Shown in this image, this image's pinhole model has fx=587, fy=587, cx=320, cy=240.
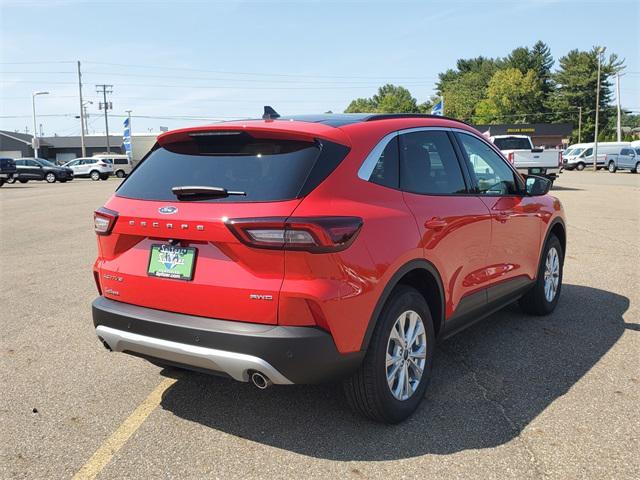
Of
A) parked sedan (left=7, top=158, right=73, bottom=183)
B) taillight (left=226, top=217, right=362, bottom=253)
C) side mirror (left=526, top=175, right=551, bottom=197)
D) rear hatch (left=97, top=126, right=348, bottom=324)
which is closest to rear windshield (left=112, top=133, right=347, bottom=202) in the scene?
rear hatch (left=97, top=126, right=348, bottom=324)

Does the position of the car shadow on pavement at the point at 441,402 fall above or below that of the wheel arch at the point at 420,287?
below

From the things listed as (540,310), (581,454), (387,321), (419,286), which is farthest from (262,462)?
(540,310)

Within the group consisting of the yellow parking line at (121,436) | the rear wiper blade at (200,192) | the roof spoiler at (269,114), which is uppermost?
the roof spoiler at (269,114)

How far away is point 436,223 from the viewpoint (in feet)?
11.9

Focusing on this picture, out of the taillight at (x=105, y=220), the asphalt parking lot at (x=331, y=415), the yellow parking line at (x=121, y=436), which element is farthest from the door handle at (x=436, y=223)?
the yellow parking line at (x=121, y=436)

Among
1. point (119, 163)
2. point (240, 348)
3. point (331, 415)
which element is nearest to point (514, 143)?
point (331, 415)

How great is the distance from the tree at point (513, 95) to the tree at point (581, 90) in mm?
3893

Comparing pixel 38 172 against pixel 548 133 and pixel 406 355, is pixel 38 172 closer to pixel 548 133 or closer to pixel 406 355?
pixel 406 355

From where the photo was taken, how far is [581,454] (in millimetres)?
3062

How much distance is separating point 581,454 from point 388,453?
3.30 feet

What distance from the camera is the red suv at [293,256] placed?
2857 mm

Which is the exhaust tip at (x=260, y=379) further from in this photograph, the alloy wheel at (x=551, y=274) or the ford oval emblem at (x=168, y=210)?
the alloy wheel at (x=551, y=274)

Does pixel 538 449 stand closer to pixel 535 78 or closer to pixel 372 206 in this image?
pixel 372 206

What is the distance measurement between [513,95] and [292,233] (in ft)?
337
